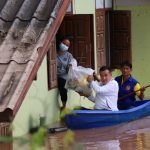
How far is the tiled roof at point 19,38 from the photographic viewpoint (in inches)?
150

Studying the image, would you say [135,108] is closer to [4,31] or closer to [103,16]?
[103,16]

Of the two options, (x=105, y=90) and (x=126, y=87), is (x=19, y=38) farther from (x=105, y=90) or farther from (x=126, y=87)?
(x=126, y=87)

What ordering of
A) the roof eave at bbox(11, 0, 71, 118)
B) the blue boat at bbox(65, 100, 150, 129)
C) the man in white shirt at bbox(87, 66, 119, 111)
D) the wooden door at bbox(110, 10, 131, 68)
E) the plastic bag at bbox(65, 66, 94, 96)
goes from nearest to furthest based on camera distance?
the roof eave at bbox(11, 0, 71, 118), the man in white shirt at bbox(87, 66, 119, 111), the blue boat at bbox(65, 100, 150, 129), the plastic bag at bbox(65, 66, 94, 96), the wooden door at bbox(110, 10, 131, 68)

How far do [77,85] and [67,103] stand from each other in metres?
0.91

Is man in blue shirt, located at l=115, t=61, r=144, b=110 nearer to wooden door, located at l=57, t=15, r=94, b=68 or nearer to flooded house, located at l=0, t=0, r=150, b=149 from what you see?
flooded house, located at l=0, t=0, r=150, b=149

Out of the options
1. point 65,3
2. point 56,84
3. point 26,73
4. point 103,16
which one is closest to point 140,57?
point 103,16

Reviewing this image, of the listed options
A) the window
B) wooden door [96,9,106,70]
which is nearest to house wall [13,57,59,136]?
the window

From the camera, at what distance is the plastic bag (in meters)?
10.2

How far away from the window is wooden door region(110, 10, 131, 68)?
3597 millimetres

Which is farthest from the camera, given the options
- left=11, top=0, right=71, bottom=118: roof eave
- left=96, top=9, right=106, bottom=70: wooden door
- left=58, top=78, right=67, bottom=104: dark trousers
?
left=96, top=9, right=106, bottom=70: wooden door

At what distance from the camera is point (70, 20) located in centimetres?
1188

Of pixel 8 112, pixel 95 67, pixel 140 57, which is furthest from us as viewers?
pixel 140 57

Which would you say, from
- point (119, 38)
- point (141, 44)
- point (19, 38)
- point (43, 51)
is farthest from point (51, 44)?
point (141, 44)

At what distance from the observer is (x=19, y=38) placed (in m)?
4.72
